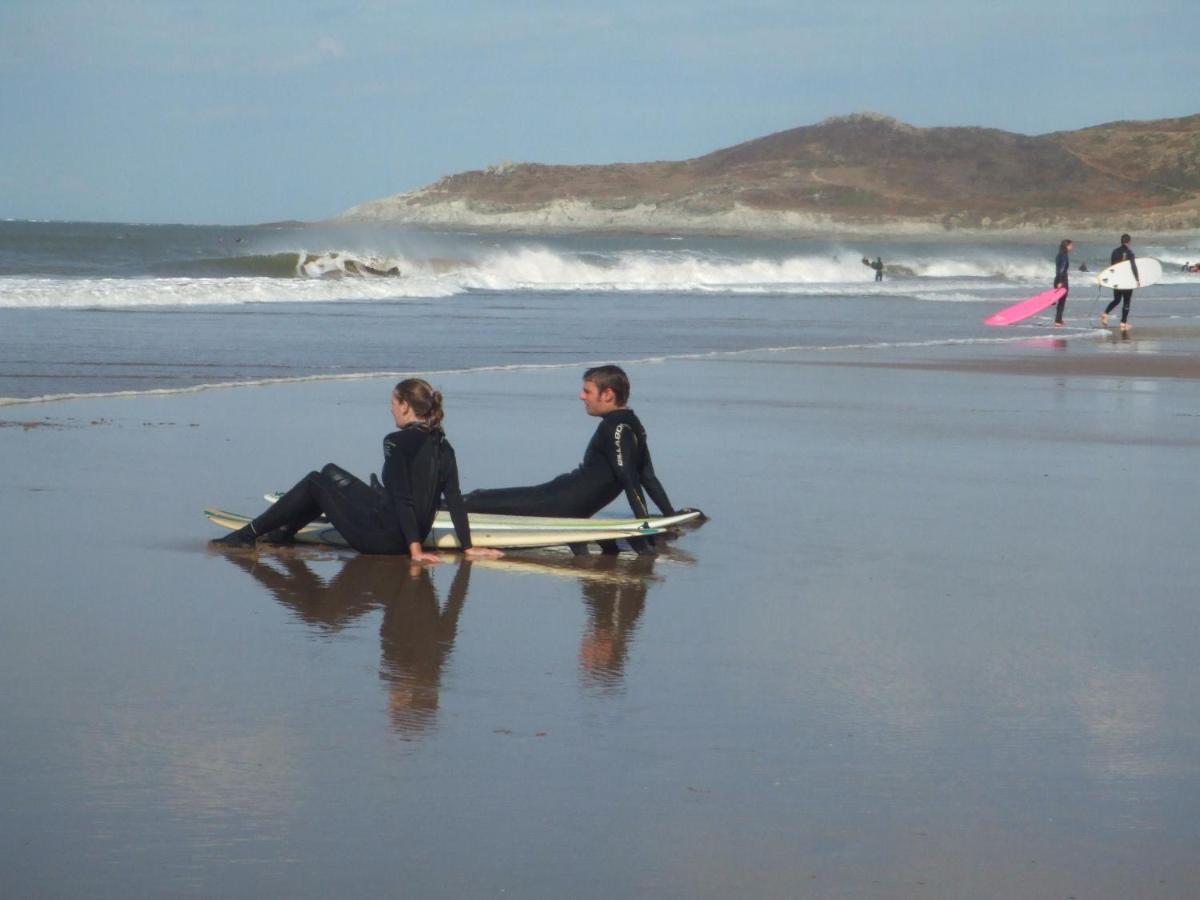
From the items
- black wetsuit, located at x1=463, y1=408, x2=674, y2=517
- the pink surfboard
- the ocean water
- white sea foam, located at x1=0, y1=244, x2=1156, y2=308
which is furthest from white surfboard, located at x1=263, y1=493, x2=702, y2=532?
the pink surfboard

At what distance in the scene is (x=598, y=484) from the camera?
26.2 feet

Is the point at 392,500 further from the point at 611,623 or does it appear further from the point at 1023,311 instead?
the point at 1023,311

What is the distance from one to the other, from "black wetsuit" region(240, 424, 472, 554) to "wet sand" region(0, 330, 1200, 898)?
0.57ft

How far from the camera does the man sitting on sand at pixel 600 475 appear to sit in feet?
25.8

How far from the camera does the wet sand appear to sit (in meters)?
3.74

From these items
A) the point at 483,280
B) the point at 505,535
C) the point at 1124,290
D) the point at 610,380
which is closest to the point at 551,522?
the point at 505,535

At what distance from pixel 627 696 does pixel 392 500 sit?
245cm

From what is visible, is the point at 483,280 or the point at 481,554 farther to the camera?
the point at 483,280

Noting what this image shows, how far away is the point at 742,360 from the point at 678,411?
601cm

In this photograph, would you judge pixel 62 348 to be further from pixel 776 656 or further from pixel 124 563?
pixel 776 656

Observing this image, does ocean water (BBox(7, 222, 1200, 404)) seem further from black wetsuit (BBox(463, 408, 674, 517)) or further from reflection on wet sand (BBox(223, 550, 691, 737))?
reflection on wet sand (BBox(223, 550, 691, 737))

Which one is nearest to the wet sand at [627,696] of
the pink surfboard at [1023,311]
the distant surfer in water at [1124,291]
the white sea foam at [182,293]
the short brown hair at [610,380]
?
the short brown hair at [610,380]

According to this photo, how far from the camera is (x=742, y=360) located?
63.3 ft

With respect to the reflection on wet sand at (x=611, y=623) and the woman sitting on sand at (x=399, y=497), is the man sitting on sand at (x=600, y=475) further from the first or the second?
the woman sitting on sand at (x=399, y=497)
